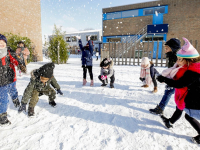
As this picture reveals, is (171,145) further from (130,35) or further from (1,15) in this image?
(130,35)

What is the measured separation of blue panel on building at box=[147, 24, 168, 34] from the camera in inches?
740

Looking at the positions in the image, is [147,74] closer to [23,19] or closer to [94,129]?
[94,129]

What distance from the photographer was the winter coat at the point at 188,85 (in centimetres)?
154

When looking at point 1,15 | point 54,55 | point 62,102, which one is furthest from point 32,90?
point 1,15

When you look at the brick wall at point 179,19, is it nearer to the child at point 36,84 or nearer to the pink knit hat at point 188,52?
the pink knit hat at point 188,52

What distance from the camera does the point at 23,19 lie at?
12.3 m

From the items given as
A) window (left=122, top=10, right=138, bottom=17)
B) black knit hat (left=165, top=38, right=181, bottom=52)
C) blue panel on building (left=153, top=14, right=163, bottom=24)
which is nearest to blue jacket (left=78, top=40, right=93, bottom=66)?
black knit hat (left=165, top=38, right=181, bottom=52)

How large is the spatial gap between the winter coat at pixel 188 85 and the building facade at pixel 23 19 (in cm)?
1360

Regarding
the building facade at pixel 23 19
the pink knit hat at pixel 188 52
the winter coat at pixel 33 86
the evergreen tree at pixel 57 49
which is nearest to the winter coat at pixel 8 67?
the winter coat at pixel 33 86

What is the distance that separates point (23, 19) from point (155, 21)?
1891cm

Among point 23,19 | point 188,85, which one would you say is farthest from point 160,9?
point 188,85

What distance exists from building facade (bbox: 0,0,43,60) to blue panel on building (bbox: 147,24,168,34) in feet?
→ 53.4

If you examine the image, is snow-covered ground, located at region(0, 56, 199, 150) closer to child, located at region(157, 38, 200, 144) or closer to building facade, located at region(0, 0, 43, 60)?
child, located at region(157, 38, 200, 144)

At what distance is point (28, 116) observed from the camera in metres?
2.41
